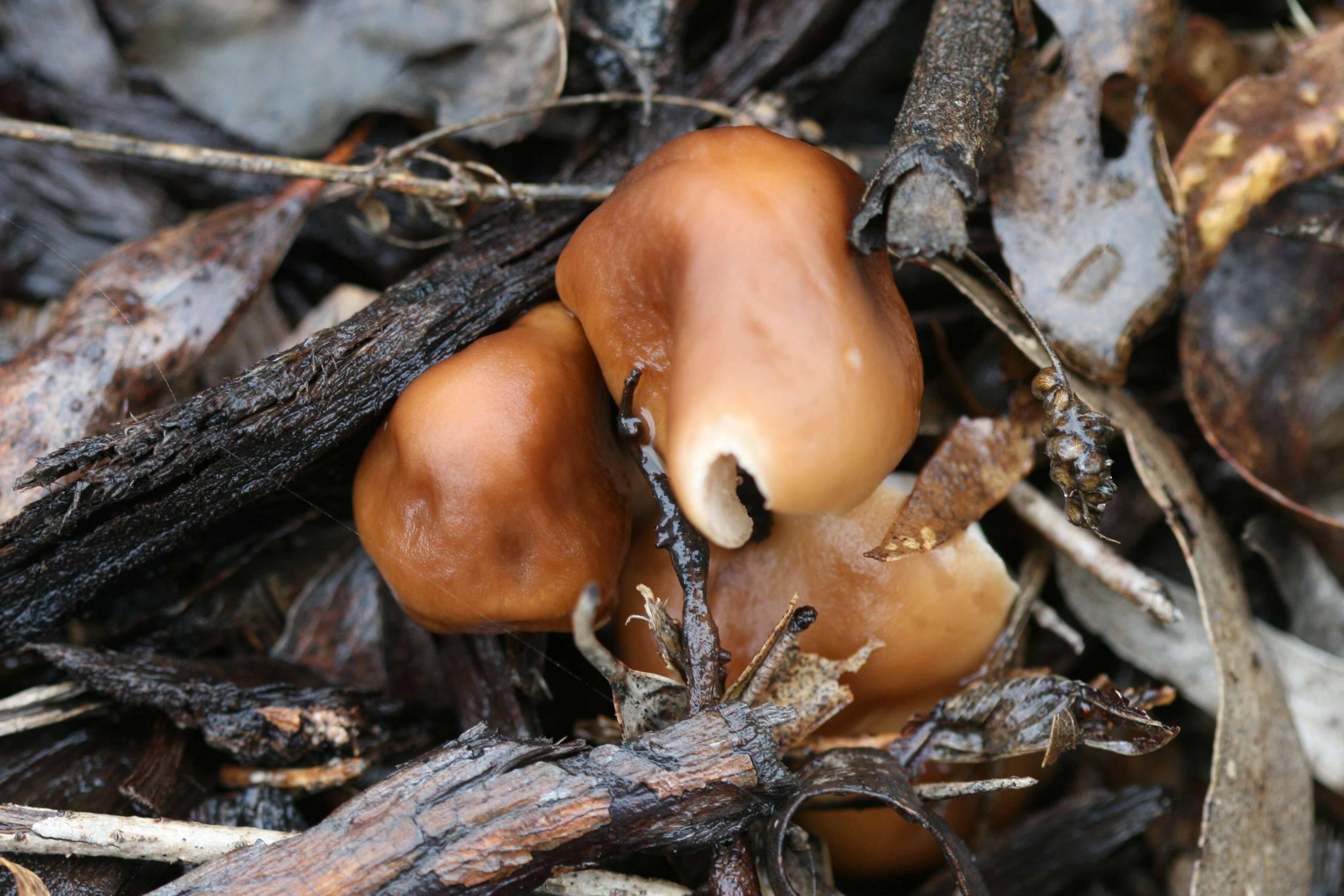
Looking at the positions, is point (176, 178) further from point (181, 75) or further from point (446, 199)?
point (446, 199)

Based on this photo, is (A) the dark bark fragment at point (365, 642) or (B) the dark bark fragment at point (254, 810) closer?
(B) the dark bark fragment at point (254, 810)

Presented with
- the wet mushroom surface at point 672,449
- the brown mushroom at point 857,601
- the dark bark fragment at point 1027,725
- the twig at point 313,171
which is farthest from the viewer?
the twig at point 313,171

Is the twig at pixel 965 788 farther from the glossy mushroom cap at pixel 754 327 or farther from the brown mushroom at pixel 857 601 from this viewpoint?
the glossy mushroom cap at pixel 754 327

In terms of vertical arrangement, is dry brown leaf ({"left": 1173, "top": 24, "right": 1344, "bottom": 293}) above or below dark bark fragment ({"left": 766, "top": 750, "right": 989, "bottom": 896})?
above

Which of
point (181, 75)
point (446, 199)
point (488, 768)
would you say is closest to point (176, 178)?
point (181, 75)

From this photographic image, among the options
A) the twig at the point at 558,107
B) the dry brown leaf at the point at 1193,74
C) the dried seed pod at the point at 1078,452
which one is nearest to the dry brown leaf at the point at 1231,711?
the dried seed pod at the point at 1078,452

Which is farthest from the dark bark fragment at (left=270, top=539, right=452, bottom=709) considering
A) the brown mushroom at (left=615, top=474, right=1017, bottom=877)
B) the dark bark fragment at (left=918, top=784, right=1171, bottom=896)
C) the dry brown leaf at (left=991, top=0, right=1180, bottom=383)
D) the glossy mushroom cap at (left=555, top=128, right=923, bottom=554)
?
the dry brown leaf at (left=991, top=0, right=1180, bottom=383)

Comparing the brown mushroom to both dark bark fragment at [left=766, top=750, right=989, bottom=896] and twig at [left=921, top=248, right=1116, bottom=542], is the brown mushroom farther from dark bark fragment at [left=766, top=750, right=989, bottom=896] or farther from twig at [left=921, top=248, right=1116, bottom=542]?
twig at [left=921, top=248, right=1116, bottom=542]
